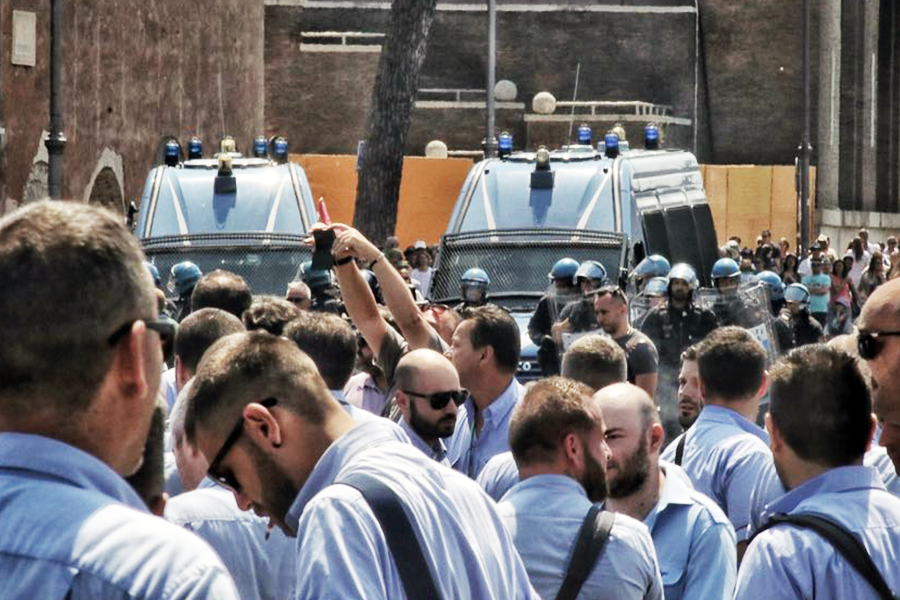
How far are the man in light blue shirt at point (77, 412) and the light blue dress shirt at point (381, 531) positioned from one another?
3.06ft

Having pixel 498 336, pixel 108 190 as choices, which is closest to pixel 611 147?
pixel 498 336

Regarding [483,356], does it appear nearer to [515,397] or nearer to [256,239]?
[515,397]

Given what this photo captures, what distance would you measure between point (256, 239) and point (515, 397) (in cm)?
977

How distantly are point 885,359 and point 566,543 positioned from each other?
2.95 ft

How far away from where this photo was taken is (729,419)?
24.7 feet

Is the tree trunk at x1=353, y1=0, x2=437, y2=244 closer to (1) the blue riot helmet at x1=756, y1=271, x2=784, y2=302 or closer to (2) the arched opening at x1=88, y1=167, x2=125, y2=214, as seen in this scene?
(2) the arched opening at x1=88, y1=167, x2=125, y2=214

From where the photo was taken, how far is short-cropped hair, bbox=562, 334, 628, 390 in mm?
7969

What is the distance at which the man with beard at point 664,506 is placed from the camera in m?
5.86

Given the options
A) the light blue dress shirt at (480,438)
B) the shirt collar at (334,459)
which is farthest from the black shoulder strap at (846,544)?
the light blue dress shirt at (480,438)

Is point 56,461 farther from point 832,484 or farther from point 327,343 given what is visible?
point 327,343

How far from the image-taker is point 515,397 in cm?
843

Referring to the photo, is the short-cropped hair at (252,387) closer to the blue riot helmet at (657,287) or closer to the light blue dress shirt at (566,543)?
the light blue dress shirt at (566,543)

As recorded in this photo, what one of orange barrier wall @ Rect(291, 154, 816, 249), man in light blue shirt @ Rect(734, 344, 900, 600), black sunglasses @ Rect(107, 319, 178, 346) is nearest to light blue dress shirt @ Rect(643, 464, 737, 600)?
man in light blue shirt @ Rect(734, 344, 900, 600)

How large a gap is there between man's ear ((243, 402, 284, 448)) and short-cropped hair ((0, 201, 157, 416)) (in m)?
1.23
